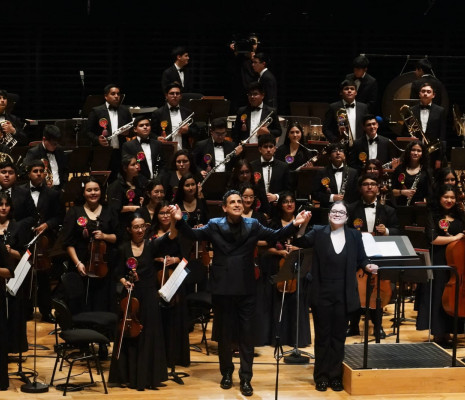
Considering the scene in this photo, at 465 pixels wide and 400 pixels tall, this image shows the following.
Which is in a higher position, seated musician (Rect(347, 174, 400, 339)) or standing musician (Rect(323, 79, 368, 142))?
standing musician (Rect(323, 79, 368, 142))

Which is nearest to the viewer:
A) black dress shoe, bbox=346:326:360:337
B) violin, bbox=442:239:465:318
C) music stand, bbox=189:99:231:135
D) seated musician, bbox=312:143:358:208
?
violin, bbox=442:239:465:318

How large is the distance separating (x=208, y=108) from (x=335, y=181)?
2179mm

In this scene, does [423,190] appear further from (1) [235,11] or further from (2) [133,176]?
(1) [235,11]

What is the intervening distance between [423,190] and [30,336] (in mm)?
4003

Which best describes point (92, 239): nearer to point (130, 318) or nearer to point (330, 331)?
point (130, 318)

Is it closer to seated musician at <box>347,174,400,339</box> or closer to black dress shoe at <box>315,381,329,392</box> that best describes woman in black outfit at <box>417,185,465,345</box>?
seated musician at <box>347,174,400,339</box>

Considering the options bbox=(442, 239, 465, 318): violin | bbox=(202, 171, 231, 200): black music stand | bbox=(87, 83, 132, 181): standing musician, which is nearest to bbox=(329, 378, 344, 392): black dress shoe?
bbox=(442, 239, 465, 318): violin

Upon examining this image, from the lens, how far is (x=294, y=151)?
11078mm

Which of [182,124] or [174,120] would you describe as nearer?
[182,124]

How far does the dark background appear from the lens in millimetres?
14820

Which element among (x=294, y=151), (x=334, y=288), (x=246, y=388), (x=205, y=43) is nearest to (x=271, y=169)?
(x=294, y=151)

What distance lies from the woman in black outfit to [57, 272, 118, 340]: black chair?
2866mm

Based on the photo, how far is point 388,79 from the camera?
50.8 ft

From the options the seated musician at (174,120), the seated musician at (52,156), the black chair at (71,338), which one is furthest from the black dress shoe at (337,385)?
the seated musician at (174,120)
